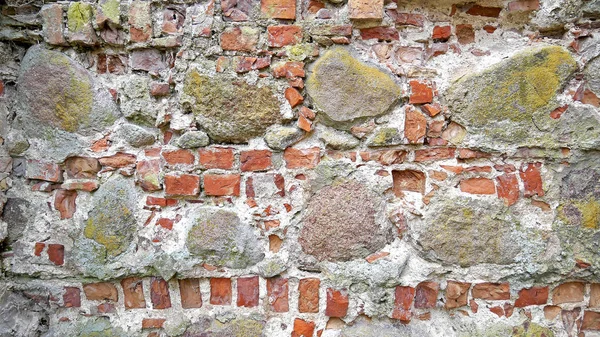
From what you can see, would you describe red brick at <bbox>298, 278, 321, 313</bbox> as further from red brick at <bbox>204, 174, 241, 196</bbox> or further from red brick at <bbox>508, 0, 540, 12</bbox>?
red brick at <bbox>508, 0, 540, 12</bbox>

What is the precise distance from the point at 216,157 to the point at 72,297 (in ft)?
2.41

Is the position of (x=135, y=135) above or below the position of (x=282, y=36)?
below

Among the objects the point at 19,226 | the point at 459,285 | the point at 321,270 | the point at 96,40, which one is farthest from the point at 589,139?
the point at 19,226

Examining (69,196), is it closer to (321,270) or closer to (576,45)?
(321,270)

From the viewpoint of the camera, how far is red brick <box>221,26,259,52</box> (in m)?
1.36

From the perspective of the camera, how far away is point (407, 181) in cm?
141

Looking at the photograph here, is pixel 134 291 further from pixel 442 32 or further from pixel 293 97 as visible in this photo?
pixel 442 32

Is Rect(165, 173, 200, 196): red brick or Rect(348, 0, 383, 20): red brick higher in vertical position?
Rect(348, 0, 383, 20): red brick

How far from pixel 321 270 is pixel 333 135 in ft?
1.53

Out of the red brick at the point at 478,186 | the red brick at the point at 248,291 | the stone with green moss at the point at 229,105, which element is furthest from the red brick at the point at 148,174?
the red brick at the point at 478,186

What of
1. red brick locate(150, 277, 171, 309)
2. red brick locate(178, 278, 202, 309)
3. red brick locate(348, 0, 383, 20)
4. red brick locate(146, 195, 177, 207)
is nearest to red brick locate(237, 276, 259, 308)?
red brick locate(178, 278, 202, 309)

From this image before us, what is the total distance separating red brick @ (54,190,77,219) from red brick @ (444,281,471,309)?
52.9 inches

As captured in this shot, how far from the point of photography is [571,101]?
1.34 metres

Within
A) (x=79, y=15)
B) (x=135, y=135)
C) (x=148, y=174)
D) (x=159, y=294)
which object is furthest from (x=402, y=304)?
(x=79, y=15)
